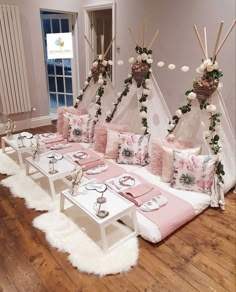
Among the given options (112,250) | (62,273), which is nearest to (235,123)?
(112,250)

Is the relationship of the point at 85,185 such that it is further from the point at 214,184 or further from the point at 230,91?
the point at 230,91

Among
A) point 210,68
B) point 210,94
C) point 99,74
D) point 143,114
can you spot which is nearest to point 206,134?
point 210,94

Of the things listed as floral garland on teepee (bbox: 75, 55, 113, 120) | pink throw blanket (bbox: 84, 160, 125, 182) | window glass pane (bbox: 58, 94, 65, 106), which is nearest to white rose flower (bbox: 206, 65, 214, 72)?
pink throw blanket (bbox: 84, 160, 125, 182)

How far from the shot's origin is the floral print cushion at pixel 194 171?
2.44 m

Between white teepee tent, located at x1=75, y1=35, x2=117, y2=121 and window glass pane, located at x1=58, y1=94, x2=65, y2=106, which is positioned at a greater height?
white teepee tent, located at x1=75, y1=35, x2=117, y2=121

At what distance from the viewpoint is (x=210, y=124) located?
100 inches

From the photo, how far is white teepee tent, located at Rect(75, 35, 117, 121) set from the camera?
360 cm

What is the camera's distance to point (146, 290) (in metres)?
1.69

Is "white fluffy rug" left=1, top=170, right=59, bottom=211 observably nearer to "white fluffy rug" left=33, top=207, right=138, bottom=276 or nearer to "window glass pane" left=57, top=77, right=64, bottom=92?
"white fluffy rug" left=33, top=207, right=138, bottom=276

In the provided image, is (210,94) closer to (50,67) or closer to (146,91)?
(146,91)

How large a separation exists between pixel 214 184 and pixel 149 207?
2.47ft

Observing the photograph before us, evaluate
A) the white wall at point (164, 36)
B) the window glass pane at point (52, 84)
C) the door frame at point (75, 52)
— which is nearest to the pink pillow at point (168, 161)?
the white wall at point (164, 36)

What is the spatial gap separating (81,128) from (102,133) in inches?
18.4

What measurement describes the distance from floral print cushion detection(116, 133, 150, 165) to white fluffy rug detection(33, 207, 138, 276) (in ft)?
3.18
